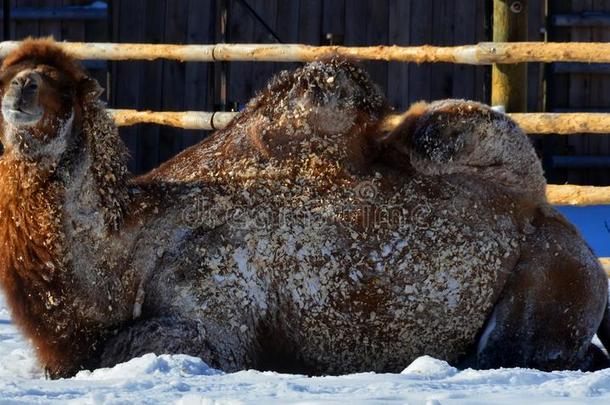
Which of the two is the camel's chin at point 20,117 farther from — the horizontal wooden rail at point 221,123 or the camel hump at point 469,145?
the horizontal wooden rail at point 221,123

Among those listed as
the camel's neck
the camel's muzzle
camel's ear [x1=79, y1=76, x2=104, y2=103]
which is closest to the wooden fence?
camel's ear [x1=79, y1=76, x2=104, y2=103]

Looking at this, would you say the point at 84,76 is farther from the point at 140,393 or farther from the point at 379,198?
the point at 140,393

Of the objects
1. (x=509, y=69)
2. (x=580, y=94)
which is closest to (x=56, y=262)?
(x=509, y=69)

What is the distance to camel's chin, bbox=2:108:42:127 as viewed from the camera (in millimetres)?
3816

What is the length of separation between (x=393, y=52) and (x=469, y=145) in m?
3.52

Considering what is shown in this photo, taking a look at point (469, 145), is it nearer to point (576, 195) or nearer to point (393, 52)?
point (576, 195)

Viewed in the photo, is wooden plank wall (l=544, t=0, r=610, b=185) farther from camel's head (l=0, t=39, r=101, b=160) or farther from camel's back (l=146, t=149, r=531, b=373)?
camel's head (l=0, t=39, r=101, b=160)

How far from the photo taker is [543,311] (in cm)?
438

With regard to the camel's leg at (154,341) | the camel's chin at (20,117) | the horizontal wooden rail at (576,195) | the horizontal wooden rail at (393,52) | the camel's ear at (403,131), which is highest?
the horizontal wooden rail at (393,52)

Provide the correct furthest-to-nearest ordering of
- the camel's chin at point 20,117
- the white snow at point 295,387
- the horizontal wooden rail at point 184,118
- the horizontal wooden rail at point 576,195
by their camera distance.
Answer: the horizontal wooden rail at point 184,118, the horizontal wooden rail at point 576,195, the camel's chin at point 20,117, the white snow at point 295,387

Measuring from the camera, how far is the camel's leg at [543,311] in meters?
4.36

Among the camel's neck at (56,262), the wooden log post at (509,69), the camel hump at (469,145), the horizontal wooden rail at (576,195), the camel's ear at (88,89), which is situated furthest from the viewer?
the wooden log post at (509,69)

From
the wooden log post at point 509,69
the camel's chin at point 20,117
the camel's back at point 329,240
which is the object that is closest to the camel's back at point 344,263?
the camel's back at point 329,240

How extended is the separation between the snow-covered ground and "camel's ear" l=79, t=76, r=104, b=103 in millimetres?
905
